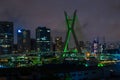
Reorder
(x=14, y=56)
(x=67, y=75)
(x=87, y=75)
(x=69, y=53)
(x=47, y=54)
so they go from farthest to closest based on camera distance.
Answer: (x=47, y=54) → (x=14, y=56) → (x=69, y=53) → (x=87, y=75) → (x=67, y=75)

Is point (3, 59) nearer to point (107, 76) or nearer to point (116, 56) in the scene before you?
point (116, 56)

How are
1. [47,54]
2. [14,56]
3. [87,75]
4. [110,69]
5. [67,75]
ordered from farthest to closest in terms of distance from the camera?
1. [47,54]
2. [14,56]
3. [110,69]
4. [87,75]
5. [67,75]

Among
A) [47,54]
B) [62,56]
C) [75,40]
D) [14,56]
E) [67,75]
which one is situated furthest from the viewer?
[47,54]

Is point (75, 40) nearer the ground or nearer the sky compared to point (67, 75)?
nearer the sky

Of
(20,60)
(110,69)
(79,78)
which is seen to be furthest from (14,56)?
(79,78)

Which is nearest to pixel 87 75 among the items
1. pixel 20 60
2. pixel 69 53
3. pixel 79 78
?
pixel 79 78

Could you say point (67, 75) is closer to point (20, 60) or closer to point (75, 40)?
point (75, 40)

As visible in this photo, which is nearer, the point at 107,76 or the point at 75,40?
the point at 107,76

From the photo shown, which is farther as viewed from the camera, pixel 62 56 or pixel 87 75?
pixel 62 56

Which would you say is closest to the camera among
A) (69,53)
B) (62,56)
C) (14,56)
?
(62,56)
